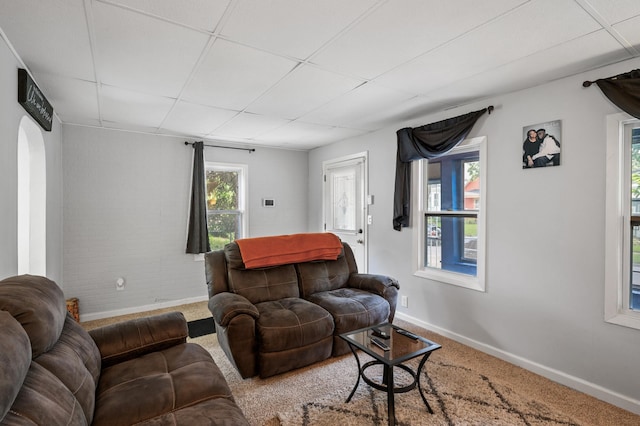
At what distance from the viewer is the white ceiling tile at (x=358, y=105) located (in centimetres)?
275

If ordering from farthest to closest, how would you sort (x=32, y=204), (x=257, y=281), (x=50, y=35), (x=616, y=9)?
(x=257, y=281), (x=32, y=204), (x=50, y=35), (x=616, y=9)

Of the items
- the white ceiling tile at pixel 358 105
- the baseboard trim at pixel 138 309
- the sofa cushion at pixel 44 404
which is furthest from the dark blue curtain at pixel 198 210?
the sofa cushion at pixel 44 404

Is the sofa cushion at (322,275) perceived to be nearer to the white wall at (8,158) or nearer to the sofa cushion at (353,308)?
the sofa cushion at (353,308)

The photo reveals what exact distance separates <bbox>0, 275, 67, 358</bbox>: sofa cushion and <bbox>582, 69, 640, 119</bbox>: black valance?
3.40m

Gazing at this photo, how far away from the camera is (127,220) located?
13.2 feet

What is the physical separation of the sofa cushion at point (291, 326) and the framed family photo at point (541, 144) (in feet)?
6.97

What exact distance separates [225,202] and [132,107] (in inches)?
78.3

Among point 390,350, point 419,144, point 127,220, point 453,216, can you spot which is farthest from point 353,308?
point 127,220

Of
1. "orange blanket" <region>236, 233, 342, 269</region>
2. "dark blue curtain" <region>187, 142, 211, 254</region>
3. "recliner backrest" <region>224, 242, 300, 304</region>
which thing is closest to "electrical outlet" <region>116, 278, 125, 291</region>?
"dark blue curtain" <region>187, 142, 211, 254</region>

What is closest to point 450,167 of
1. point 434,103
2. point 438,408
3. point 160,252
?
point 434,103

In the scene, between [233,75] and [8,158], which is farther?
[233,75]

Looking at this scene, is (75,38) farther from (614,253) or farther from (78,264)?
(614,253)

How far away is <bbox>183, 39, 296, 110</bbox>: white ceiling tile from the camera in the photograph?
2.06 m

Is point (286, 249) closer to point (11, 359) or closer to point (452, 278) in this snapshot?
point (452, 278)
